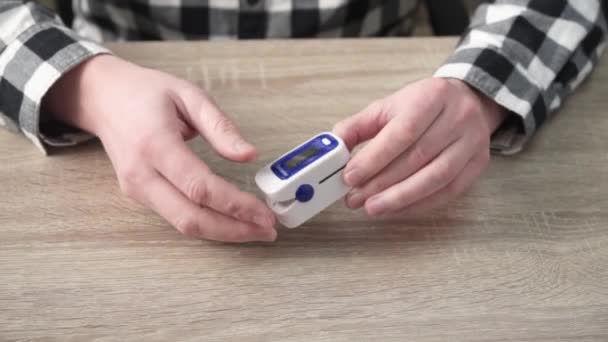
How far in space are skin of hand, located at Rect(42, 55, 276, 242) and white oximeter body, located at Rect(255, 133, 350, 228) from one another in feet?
0.05

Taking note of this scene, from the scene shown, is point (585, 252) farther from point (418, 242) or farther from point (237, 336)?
point (237, 336)

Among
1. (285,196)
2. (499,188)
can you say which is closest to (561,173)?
(499,188)

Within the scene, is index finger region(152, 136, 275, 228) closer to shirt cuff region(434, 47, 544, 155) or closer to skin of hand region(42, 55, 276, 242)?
skin of hand region(42, 55, 276, 242)

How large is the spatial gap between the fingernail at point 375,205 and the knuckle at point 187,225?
0.15 m

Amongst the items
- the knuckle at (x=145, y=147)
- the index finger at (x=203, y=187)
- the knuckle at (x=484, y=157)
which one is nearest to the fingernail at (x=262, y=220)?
the index finger at (x=203, y=187)

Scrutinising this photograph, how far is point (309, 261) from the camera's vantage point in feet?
1.86

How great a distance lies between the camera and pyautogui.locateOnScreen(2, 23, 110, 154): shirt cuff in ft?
2.10

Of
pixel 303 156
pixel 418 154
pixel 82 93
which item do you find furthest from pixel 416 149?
pixel 82 93

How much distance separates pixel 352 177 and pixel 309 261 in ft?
0.26

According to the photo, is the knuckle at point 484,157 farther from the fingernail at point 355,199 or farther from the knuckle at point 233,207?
the knuckle at point 233,207

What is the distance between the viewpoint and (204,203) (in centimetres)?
55

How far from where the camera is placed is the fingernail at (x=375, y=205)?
0.58 metres

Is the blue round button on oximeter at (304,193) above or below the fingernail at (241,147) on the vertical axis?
below

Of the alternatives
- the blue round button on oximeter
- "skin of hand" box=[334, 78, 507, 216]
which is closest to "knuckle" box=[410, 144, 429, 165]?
"skin of hand" box=[334, 78, 507, 216]
